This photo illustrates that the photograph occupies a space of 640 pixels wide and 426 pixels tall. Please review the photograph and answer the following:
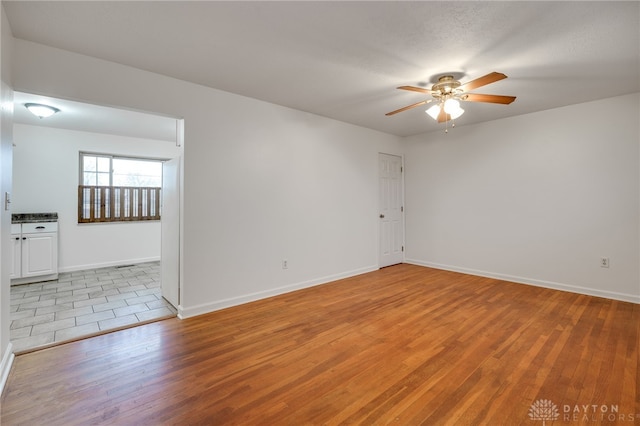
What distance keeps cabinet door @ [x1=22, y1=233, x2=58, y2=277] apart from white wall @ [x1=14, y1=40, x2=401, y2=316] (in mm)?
3156

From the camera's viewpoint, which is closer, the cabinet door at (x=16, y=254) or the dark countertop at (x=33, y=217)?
the cabinet door at (x=16, y=254)

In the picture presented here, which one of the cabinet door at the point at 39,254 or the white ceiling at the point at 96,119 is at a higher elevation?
the white ceiling at the point at 96,119

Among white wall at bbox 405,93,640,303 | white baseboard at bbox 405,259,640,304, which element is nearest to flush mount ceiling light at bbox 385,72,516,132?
white wall at bbox 405,93,640,303

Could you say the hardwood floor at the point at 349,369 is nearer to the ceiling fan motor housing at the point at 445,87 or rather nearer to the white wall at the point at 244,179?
the white wall at the point at 244,179

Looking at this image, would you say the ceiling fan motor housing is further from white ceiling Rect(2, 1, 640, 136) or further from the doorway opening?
the doorway opening

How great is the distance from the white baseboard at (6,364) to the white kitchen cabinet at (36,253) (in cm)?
288

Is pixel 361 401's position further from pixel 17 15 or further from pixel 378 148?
pixel 378 148

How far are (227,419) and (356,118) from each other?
13.3 ft

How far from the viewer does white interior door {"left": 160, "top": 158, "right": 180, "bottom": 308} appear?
3.26 meters

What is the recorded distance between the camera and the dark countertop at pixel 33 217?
14.4 feet

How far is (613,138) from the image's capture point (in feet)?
11.8

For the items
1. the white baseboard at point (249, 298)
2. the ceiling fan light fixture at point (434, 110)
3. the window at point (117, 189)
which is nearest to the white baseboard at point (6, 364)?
the white baseboard at point (249, 298)

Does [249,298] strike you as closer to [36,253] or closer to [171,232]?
[171,232]

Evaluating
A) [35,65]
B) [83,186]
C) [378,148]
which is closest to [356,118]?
[378,148]
